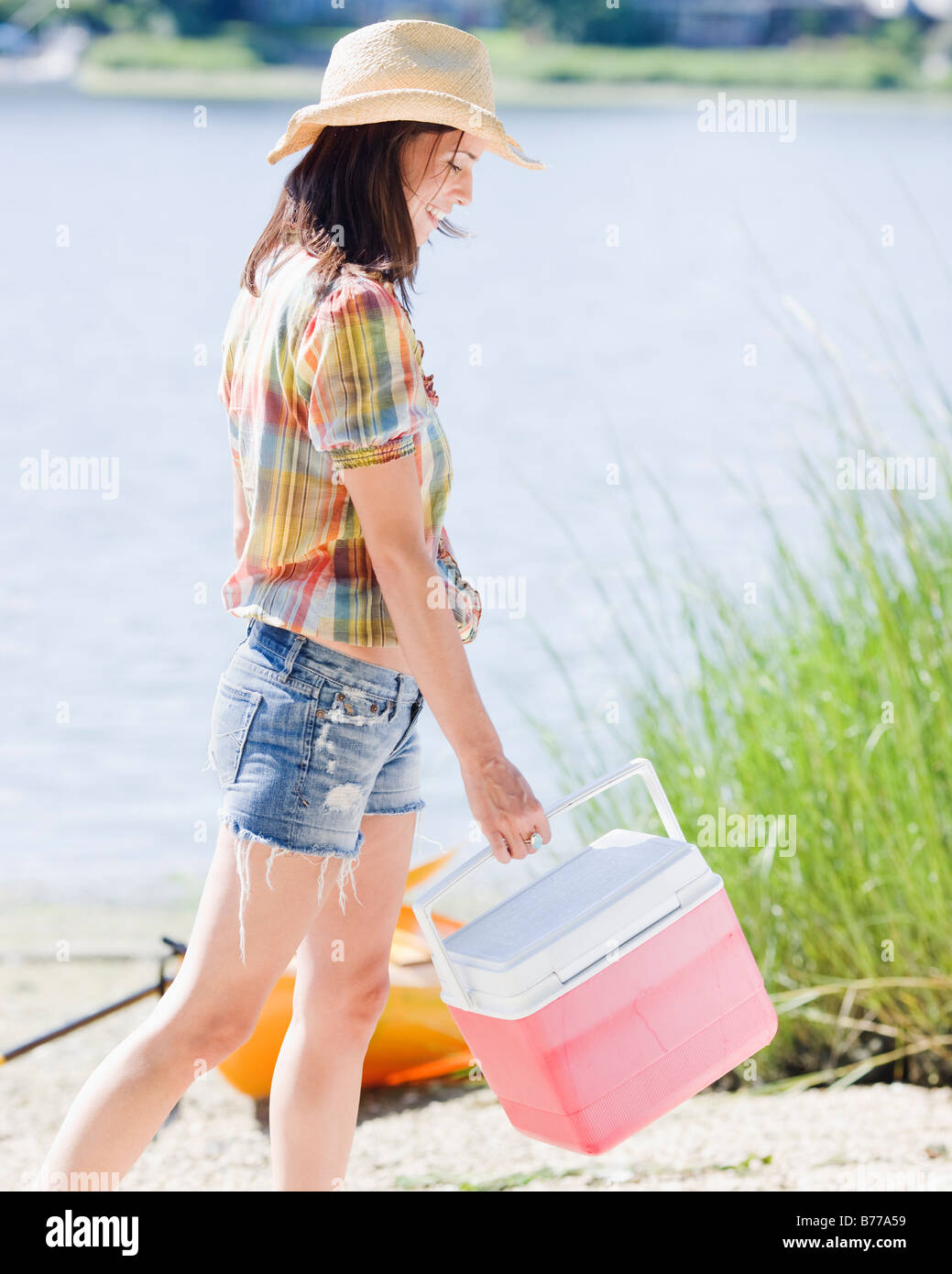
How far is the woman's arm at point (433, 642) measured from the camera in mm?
1438

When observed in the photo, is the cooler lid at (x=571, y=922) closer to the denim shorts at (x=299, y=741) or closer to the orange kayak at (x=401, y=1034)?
the denim shorts at (x=299, y=741)

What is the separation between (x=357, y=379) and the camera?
1.42 meters

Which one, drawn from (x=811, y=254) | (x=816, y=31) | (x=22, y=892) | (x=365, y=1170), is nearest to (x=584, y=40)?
(x=816, y=31)

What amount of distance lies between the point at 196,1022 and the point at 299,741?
0.31 metres

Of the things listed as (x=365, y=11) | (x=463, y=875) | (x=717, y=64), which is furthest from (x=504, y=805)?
(x=717, y=64)

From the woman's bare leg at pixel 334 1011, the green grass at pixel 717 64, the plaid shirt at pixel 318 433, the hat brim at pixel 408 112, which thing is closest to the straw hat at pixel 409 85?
the hat brim at pixel 408 112

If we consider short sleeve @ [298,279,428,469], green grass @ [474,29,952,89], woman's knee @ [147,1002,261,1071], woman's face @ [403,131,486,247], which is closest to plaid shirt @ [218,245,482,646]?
short sleeve @ [298,279,428,469]

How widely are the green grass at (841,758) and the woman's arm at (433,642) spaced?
1.35m

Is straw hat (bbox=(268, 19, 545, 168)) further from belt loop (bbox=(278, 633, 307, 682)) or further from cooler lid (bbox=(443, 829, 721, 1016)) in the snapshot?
cooler lid (bbox=(443, 829, 721, 1016))

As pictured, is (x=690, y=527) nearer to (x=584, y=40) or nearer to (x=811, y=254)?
(x=811, y=254)

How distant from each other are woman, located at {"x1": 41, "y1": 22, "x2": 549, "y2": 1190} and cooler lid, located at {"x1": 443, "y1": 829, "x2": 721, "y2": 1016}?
9 cm

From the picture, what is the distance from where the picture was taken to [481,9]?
19.0m
